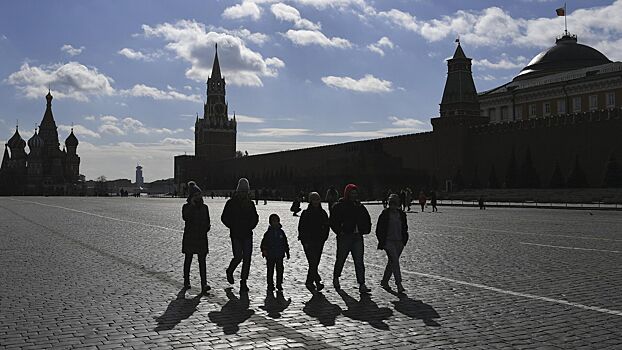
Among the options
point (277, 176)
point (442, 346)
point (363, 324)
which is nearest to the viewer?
point (442, 346)

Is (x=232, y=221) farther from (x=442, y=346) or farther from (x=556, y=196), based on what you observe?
(x=556, y=196)

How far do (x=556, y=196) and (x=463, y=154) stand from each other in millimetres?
13590

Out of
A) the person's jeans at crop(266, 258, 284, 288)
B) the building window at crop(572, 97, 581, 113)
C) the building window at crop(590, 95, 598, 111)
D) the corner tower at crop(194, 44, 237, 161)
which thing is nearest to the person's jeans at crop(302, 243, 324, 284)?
the person's jeans at crop(266, 258, 284, 288)

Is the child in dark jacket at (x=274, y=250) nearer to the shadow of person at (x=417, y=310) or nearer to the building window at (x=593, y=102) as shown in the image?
the shadow of person at (x=417, y=310)

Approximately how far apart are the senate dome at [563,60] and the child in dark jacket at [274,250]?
197ft

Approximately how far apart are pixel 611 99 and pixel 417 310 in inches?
2071

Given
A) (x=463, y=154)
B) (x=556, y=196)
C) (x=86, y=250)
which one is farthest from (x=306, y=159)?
(x=86, y=250)

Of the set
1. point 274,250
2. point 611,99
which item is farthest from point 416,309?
point 611,99

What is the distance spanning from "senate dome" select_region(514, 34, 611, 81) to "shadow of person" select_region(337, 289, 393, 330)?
199 feet

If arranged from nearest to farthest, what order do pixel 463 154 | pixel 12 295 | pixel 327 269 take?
pixel 12 295 → pixel 327 269 → pixel 463 154

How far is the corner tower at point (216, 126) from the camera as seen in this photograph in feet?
385

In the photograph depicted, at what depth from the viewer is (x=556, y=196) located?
3978 cm

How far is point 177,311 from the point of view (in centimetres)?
667

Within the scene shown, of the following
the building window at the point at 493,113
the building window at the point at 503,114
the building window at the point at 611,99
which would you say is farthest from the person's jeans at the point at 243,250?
the building window at the point at 493,113
